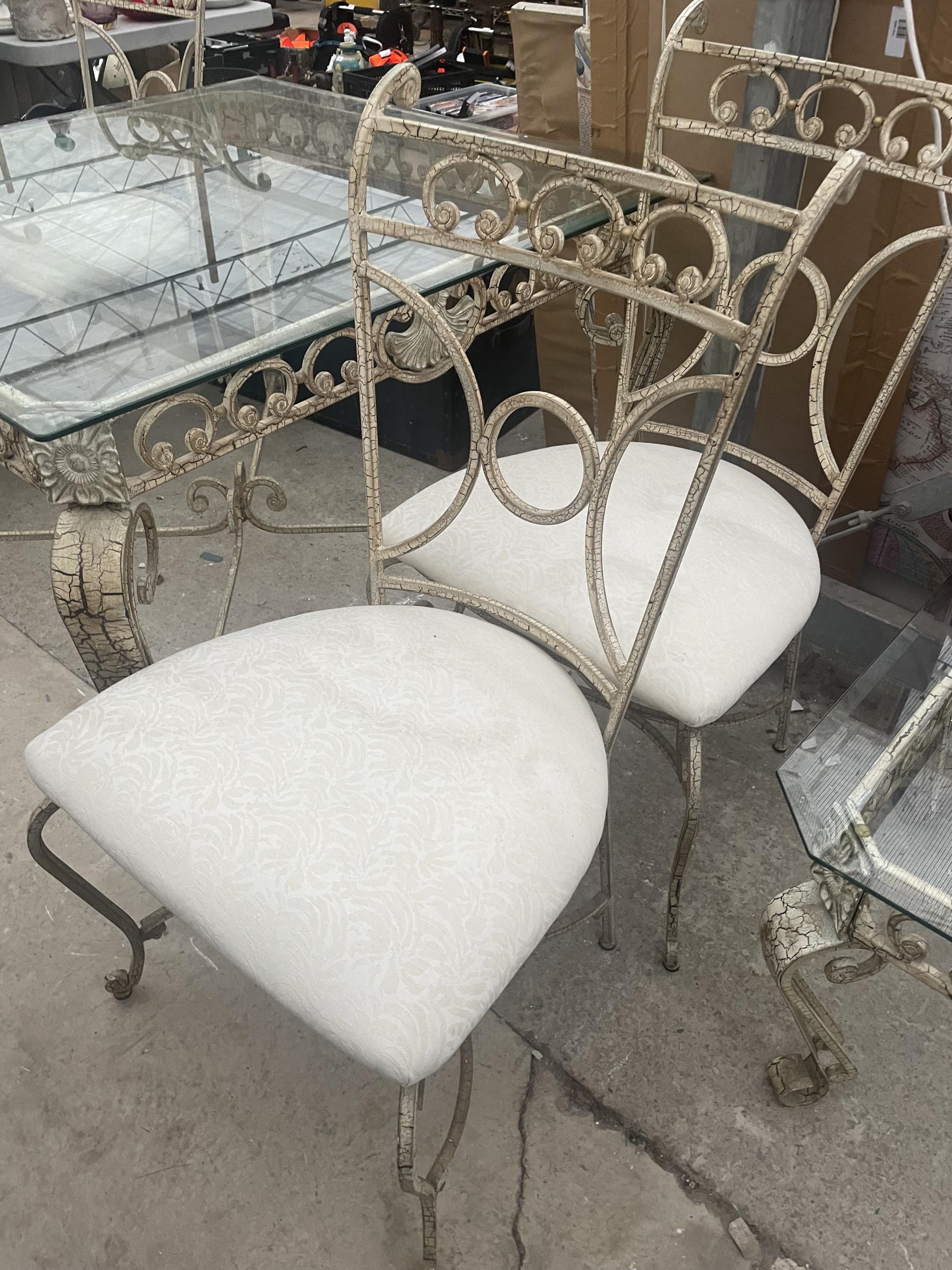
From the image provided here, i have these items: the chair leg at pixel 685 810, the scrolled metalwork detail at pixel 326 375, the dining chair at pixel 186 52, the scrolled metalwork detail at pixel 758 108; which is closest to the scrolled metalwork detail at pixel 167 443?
the scrolled metalwork detail at pixel 326 375

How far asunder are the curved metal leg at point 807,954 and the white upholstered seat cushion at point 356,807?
0.21 metres

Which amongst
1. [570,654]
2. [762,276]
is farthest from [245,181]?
[570,654]

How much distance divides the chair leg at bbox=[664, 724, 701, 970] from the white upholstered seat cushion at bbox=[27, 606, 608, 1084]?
159mm

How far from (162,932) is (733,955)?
728 mm

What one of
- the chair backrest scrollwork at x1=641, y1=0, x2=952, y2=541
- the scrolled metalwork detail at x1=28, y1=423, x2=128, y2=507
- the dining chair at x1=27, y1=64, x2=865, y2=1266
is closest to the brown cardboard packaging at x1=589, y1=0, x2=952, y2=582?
the chair backrest scrollwork at x1=641, y1=0, x2=952, y2=541

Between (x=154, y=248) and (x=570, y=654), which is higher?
(x=154, y=248)

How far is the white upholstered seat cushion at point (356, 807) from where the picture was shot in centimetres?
73

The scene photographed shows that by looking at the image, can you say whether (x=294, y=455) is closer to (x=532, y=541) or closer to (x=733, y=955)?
(x=532, y=541)

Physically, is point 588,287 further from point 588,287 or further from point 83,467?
point 83,467

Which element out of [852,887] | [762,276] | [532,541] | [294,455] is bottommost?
[294,455]

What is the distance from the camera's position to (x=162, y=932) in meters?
1.22

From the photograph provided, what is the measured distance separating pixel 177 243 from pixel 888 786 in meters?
1.11

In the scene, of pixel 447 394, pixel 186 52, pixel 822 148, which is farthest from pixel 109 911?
pixel 186 52

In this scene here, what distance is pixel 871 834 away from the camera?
2.64 ft
